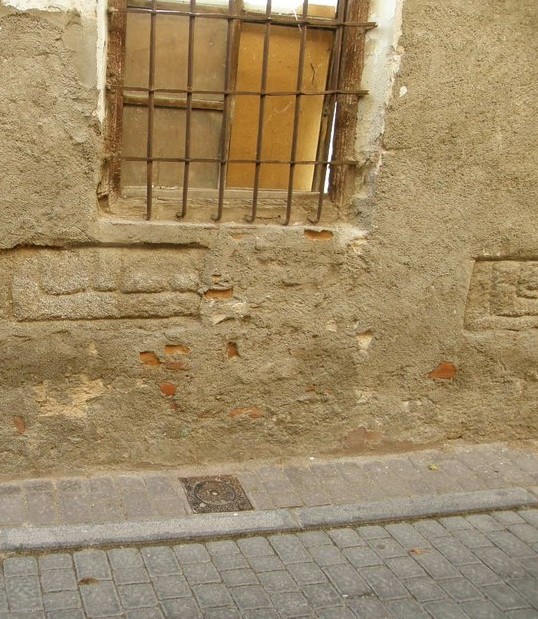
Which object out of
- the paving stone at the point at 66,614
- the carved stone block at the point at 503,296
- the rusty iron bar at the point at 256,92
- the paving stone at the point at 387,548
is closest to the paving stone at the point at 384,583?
the paving stone at the point at 387,548

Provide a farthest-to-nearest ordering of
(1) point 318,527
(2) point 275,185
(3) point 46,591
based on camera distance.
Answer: (2) point 275,185 < (1) point 318,527 < (3) point 46,591

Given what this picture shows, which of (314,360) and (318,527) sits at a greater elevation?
(314,360)

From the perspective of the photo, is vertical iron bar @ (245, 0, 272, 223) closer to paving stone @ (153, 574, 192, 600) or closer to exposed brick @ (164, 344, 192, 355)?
exposed brick @ (164, 344, 192, 355)

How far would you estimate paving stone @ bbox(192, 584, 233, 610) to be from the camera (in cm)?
283

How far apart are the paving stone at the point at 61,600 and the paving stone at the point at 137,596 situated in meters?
0.16

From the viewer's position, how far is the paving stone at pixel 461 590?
2975 millimetres

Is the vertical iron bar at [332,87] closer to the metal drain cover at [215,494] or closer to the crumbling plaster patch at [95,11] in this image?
the crumbling plaster patch at [95,11]

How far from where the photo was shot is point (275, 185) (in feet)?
12.9

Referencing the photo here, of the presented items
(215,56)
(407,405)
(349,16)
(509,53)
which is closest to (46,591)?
(407,405)

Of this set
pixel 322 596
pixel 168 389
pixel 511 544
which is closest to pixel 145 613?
pixel 322 596

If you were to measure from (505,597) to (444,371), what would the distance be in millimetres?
1343

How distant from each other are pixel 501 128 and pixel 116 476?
97.7 inches

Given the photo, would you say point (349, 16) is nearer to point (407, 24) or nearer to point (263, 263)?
point (407, 24)

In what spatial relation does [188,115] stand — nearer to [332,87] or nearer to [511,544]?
[332,87]
